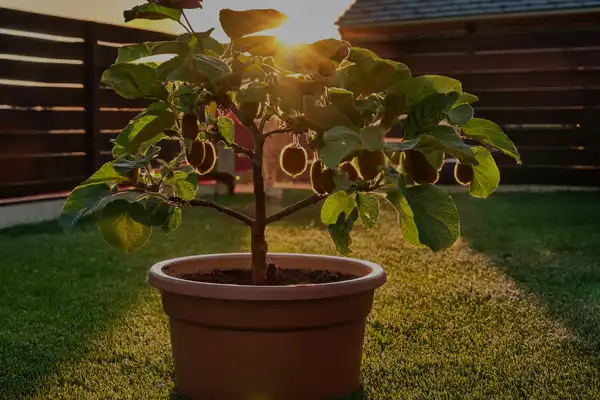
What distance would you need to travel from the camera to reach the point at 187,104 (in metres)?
1.67

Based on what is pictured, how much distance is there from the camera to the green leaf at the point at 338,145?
1.41 meters

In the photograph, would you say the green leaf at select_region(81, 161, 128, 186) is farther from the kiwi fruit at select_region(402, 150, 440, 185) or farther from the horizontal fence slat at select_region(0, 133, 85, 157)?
the horizontal fence slat at select_region(0, 133, 85, 157)

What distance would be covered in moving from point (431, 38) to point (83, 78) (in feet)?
13.1

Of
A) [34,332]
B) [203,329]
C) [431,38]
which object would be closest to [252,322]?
[203,329]

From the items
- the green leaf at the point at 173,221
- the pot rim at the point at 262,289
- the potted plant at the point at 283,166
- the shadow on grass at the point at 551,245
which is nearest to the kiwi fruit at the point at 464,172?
the potted plant at the point at 283,166

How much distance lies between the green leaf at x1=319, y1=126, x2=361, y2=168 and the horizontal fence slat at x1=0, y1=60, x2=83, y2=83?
4881 mm

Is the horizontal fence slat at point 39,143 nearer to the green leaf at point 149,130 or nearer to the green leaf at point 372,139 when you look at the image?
the green leaf at point 149,130

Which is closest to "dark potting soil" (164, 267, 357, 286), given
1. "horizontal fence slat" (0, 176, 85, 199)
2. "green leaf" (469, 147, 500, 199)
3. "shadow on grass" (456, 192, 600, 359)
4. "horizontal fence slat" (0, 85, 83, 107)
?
"green leaf" (469, 147, 500, 199)

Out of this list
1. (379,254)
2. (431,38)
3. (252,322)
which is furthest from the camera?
(431,38)

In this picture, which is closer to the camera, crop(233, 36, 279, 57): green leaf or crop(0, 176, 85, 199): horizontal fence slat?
crop(233, 36, 279, 57): green leaf

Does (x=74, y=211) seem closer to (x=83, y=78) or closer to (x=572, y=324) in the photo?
(x=572, y=324)

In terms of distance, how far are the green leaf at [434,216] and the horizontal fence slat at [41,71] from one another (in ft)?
16.0

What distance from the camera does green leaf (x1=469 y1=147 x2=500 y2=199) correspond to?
5.84 feet

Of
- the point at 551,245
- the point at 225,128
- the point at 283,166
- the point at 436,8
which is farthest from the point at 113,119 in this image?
the point at 283,166
